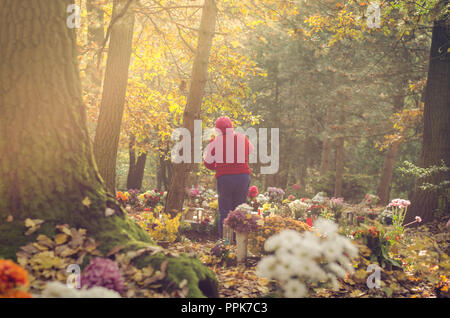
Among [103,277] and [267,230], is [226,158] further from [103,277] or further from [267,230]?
[103,277]

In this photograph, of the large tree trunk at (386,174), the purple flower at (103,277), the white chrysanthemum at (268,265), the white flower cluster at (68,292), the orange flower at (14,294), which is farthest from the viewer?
the large tree trunk at (386,174)

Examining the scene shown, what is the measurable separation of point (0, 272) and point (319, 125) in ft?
71.6

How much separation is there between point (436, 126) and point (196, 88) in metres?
5.72

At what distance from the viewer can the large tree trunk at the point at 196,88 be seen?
21.4 feet

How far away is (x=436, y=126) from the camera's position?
8.30m

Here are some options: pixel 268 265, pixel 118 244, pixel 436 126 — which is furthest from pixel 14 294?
pixel 436 126

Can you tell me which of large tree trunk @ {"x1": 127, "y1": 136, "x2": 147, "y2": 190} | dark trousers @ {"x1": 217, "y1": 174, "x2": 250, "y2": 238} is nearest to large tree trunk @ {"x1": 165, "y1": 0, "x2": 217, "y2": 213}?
dark trousers @ {"x1": 217, "y1": 174, "x2": 250, "y2": 238}

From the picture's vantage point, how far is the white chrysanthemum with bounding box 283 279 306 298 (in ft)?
8.35

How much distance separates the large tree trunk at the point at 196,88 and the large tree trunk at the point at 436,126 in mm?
5320

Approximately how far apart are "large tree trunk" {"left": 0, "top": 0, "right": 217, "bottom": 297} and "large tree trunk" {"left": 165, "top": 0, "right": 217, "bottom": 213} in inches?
127

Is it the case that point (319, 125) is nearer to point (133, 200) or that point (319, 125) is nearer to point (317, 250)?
point (133, 200)

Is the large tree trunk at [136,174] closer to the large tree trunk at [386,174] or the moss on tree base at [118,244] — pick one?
the large tree trunk at [386,174]

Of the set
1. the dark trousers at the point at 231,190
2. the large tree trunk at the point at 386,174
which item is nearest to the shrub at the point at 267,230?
the dark trousers at the point at 231,190
